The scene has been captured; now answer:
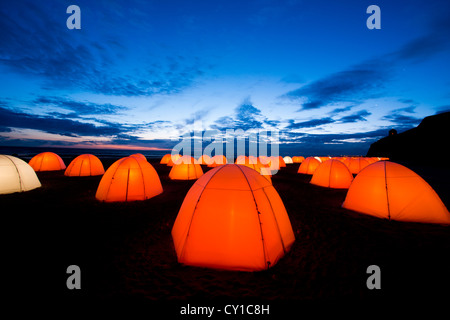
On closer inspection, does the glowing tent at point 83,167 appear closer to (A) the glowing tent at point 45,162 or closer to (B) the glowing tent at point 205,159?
(A) the glowing tent at point 45,162

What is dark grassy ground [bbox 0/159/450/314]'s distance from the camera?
12.5 ft

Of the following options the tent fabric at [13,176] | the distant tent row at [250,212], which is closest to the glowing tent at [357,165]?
the distant tent row at [250,212]

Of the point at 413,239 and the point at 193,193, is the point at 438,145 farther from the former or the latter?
the point at 193,193

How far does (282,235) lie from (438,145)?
6477cm

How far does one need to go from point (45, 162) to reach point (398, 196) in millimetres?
33095

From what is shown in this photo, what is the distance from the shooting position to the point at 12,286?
3.97m

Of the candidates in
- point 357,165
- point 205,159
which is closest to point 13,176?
point 205,159

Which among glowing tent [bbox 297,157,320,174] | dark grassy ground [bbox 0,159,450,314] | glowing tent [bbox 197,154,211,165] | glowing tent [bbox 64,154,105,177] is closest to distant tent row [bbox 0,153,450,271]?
dark grassy ground [bbox 0,159,450,314]

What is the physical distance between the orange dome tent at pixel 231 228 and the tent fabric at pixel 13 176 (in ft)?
46.9

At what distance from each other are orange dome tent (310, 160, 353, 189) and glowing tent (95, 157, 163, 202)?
14361mm

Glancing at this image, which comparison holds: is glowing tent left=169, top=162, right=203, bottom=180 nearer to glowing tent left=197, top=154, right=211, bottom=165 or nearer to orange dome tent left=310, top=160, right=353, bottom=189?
orange dome tent left=310, top=160, right=353, bottom=189
